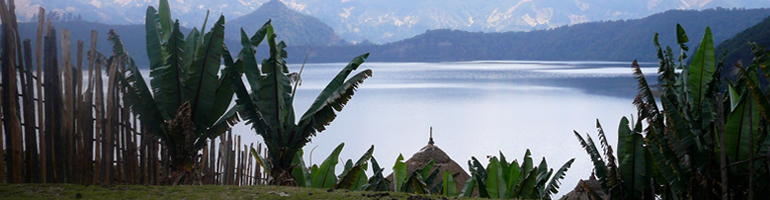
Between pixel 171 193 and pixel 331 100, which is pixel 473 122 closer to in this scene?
pixel 331 100

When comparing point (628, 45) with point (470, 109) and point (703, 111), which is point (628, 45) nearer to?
point (470, 109)

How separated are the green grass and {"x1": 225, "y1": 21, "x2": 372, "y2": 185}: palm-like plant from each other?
Result: 1.62m

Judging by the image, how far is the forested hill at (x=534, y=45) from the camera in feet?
206

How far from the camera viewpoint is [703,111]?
3.35m

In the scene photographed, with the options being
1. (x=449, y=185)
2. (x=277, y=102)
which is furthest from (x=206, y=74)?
(x=449, y=185)

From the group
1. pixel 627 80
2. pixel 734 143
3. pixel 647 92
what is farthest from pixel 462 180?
pixel 627 80

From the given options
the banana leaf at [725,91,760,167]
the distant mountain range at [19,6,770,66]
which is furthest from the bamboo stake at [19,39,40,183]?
the distant mountain range at [19,6,770,66]

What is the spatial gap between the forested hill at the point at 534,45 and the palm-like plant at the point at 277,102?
57590 millimetres

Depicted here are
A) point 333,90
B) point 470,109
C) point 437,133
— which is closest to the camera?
point 333,90

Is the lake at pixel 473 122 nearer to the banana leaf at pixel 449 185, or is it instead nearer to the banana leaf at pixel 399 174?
the banana leaf at pixel 399 174

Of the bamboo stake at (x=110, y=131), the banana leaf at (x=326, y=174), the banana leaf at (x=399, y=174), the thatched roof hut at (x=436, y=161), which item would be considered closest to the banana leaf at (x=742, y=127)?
the banana leaf at (x=399, y=174)

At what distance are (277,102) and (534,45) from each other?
270 feet

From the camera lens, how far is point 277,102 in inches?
169

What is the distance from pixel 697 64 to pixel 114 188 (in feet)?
10.9
